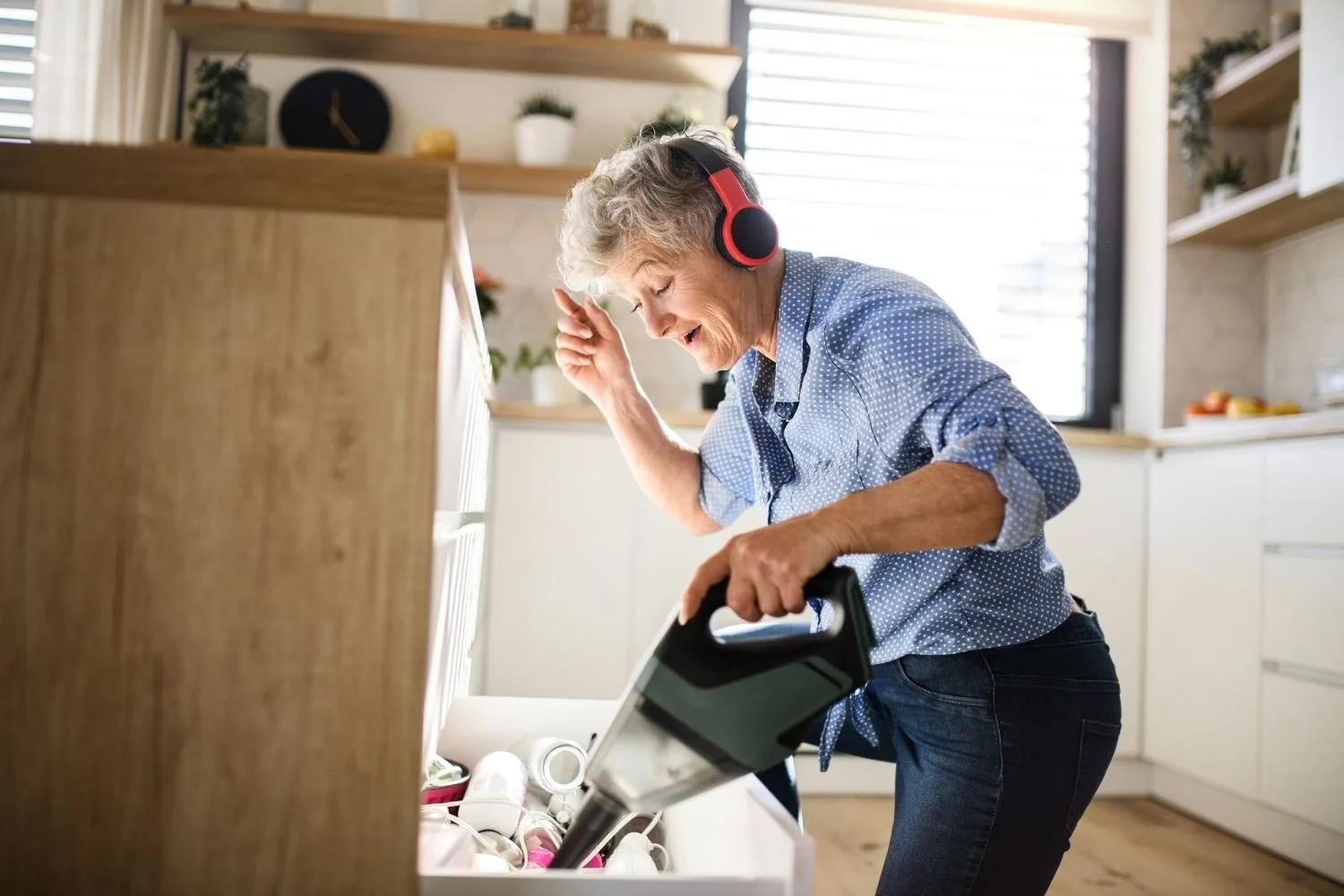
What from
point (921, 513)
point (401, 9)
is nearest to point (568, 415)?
point (401, 9)

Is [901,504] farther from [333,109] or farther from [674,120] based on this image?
[333,109]

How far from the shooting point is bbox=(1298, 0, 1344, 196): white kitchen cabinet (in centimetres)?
221

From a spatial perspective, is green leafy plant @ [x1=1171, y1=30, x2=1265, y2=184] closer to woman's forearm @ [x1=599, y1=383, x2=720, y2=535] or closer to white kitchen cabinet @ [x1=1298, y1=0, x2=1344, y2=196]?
white kitchen cabinet @ [x1=1298, y1=0, x2=1344, y2=196]

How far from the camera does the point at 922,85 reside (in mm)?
3057

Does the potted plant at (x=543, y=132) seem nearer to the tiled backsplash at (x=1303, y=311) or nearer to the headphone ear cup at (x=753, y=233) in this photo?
the headphone ear cup at (x=753, y=233)

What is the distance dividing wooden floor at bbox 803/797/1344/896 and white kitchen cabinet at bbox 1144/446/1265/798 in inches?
5.3

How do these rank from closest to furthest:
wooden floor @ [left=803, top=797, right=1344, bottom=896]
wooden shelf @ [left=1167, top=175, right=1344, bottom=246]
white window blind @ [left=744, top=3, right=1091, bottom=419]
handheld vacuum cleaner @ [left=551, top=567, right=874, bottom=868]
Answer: handheld vacuum cleaner @ [left=551, top=567, right=874, bottom=868] → wooden floor @ [left=803, top=797, right=1344, bottom=896] → wooden shelf @ [left=1167, top=175, right=1344, bottom=246] → white window blind @ [left=744, top=3, right=1091, bottom=419]

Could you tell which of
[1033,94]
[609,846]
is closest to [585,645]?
[609,846]

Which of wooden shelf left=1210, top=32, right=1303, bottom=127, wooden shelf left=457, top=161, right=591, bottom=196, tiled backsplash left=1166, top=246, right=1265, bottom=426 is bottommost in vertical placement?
tiled backsplash left=1166, top=246, right=1265, bottom=426

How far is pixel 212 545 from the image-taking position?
579mm

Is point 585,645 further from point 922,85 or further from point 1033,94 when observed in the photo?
point 1033,94

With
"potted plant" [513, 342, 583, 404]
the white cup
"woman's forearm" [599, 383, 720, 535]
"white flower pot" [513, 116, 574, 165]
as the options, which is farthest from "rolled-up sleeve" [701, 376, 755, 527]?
Answer: "white flower pot" [513, 116, 574, 165]

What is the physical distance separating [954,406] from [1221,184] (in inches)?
92.7

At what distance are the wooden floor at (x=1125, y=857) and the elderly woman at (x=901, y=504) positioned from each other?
93 cm
